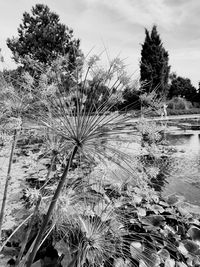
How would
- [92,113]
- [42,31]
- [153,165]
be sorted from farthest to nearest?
1. [42,31]
2. [153,165]
3. [92,113]

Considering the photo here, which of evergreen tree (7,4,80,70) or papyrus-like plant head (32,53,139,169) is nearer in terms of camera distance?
papyrus-like plant head (32,53,139,169)

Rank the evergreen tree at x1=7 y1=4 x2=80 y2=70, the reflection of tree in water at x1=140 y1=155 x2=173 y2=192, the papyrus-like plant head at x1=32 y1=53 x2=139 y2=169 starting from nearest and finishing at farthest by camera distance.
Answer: the papyrus-like plant head at x1=32 y1=53 x2=139 y2=169 → the reflection of tree in water at x1=140 y1=155 x2=173 y2=192 → the evergreen tree at x1=7 y1=4 x2=80 y2=70

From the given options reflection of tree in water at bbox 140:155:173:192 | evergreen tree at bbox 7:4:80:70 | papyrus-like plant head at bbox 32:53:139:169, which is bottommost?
reflection of tree in water at bbox 140:155:173:192

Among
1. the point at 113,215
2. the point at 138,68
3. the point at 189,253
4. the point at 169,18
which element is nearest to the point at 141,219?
the point at 189,253

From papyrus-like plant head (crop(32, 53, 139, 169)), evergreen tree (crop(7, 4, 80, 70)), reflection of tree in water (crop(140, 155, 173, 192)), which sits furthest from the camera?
evergreen tree (crop(7, 4, 80, 70))

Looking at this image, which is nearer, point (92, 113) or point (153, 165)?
point (92, 113)

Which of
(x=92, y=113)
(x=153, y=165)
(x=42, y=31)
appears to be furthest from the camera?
(x=42, y=31)

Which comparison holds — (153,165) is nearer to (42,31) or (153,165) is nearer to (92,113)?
(92,113)

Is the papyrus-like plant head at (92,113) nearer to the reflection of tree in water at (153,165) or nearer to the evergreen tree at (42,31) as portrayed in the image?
the reflection of tree in water at (153,165)

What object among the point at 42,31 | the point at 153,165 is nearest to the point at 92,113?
the point at 153,165

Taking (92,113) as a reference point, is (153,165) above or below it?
below

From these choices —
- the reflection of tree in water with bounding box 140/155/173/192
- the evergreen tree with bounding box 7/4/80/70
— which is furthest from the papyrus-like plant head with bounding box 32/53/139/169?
the evergreen tree with bounding box 7/4/80/70

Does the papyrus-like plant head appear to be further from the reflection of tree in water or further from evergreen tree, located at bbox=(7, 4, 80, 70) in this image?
evergreen tree, located at bbox=(7, 4, 80, 70)

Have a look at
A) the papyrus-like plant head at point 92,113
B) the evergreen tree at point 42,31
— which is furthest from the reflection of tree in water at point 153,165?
the evergreen tree at point 42,31
